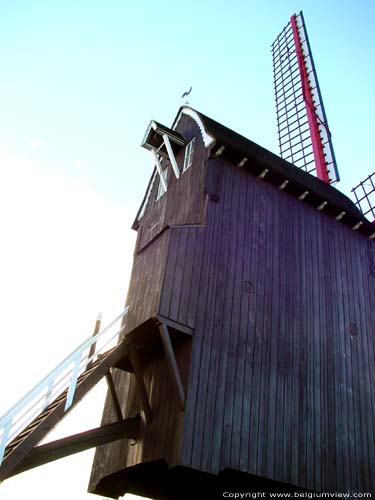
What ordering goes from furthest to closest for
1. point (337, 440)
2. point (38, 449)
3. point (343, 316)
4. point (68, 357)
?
1. point (343, 316)
2. point (337, 440)
3. point (68, 357)
4. point (38, 449)

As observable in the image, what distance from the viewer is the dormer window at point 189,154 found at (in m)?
12.5

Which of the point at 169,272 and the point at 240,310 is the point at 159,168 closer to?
the point at 169,272

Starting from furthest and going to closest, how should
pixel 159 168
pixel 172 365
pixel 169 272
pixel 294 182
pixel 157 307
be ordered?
pixel 159 168, pixel 294 182, pixel 169 272, pixel 157 307, pixel 172 365

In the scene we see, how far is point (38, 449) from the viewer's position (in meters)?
A: 8.48

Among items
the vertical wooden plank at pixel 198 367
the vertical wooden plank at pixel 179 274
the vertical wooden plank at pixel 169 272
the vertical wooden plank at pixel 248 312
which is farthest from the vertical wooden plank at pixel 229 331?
the vertical wooden plank at pixel 169 272

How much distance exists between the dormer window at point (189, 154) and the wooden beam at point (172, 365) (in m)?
4.77

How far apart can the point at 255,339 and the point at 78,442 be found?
3772mm

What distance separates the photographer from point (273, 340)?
10.5m

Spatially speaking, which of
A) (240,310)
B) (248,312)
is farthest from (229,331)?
(248,312)

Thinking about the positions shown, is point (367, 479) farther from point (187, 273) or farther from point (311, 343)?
point (187, 273)

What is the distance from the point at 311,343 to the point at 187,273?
3.23m

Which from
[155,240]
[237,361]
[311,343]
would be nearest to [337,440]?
[311,343]

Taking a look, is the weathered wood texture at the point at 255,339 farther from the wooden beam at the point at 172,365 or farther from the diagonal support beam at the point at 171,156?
the diagonal support beam at the point at 171,156

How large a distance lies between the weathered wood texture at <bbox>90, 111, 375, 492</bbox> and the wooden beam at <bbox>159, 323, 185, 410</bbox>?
0.60 ft
